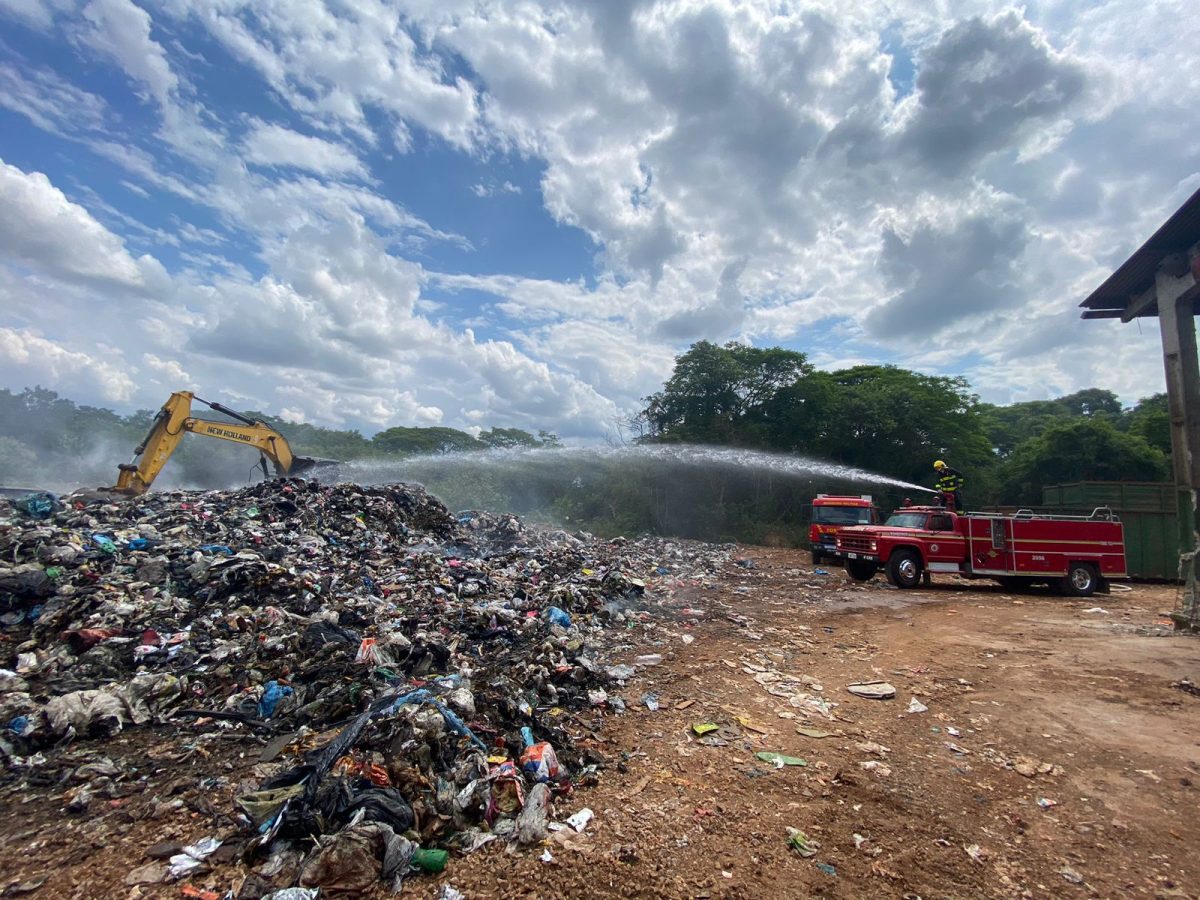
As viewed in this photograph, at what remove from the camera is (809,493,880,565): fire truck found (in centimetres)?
1469

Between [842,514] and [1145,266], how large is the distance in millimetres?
8429

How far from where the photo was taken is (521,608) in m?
7.59

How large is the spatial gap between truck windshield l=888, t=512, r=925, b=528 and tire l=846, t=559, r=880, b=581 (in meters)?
1.00

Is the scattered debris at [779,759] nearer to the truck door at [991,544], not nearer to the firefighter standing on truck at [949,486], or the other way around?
the truck door at [991,544]

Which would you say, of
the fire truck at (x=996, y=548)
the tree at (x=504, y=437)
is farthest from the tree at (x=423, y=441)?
the fire truck at (x=996, y=548)

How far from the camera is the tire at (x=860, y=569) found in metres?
12.0

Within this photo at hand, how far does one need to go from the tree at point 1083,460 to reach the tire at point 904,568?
16.9 meters

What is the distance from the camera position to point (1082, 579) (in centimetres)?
1177

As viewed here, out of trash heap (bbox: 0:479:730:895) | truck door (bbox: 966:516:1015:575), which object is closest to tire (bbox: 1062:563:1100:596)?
truck door (bbox: 966:516:1015:575)

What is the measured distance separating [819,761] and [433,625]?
13.8ft

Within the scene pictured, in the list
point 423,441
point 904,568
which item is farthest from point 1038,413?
point 423,441

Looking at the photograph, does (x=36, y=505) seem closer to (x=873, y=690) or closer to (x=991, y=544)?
(x=873, y=690)

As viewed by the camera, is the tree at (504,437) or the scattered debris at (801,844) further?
the tree at (504,437)

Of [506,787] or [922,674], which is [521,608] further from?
[922,674]
